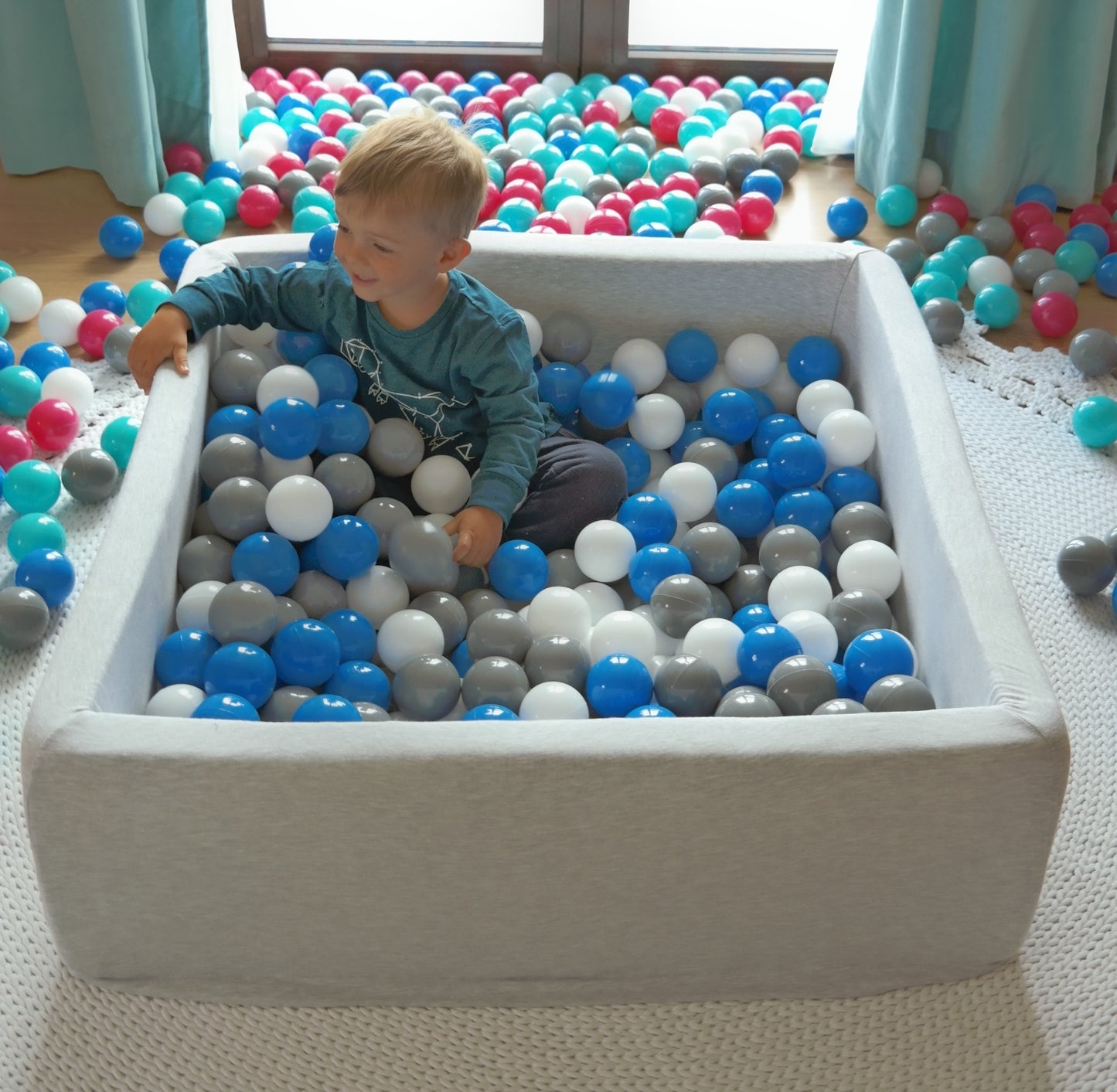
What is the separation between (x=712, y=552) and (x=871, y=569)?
0.63ft

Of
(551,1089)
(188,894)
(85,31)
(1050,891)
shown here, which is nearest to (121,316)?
(85,31)

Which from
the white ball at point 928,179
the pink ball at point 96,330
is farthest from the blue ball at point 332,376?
the white ball at point 928,179

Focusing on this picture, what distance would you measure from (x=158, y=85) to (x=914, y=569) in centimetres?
180

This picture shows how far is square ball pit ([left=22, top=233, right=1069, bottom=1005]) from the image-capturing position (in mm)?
1106

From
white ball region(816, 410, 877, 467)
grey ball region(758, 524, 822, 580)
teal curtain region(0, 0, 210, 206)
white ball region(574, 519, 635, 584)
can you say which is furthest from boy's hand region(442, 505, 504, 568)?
teal curtain region(0, 0, 210, 206)

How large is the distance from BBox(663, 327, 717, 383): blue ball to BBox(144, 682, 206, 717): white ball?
0.84 metres

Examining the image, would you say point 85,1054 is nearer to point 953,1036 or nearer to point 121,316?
point 953,1036

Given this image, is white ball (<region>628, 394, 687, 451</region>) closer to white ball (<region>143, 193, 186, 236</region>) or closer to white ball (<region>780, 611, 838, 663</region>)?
white ball (<region>780, 611, 838, 663</region>)

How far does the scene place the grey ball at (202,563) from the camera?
1.49 metres

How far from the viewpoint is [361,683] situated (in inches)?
55.6

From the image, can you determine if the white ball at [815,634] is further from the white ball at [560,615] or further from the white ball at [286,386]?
the white ball at [286,386]

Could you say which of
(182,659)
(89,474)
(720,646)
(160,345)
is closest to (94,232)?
(89,474)

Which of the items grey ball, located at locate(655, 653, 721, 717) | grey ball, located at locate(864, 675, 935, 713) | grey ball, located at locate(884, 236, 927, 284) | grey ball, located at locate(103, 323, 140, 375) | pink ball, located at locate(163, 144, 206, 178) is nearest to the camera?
grey ball, located at locate(864, 675, 935, 713)

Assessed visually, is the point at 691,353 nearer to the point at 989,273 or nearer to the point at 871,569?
the point at 871,569
